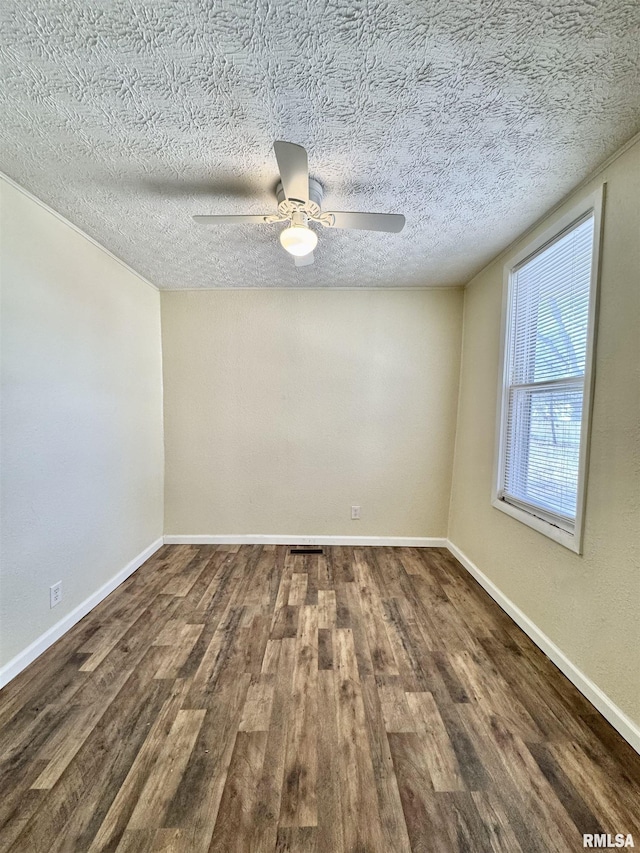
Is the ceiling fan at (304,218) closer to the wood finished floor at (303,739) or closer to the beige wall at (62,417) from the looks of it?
the beige wall at (62,417)

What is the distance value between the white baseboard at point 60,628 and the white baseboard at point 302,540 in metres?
0.55

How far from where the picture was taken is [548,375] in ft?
6.53

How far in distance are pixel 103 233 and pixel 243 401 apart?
1.63 meters

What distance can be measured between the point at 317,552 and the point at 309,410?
4.49 ft

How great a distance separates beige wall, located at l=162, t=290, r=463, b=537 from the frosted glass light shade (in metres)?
1.57

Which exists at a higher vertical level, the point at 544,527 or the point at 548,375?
the point at 548,375

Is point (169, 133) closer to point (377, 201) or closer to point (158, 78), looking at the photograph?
point (158, 78)

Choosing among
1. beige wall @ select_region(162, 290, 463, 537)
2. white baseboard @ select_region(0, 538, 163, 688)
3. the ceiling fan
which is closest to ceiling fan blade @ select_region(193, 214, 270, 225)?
the ceiling fan

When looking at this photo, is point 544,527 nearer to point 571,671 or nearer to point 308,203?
point 571,671

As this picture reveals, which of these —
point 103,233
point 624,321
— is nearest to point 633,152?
point 624,321

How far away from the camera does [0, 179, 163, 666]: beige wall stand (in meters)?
1.65

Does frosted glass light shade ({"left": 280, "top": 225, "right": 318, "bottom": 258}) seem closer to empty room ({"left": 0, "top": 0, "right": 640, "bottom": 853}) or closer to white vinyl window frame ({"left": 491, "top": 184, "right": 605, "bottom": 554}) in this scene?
empty room ({"left": 0, "top": 0, "right": 640, "bottom": 853})

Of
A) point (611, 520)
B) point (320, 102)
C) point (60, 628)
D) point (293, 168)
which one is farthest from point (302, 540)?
point (320, 102)

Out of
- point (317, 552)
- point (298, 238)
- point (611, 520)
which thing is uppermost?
point (298, 238)
